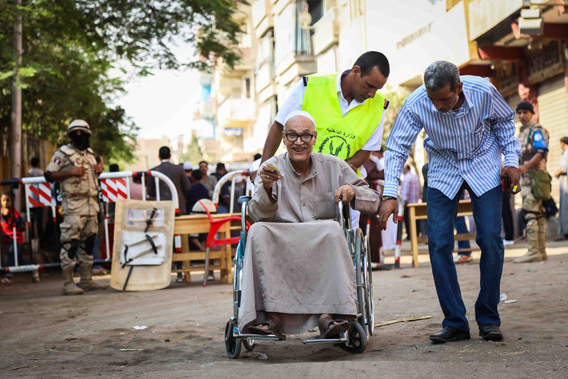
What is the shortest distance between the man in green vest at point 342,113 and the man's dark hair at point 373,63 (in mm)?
14

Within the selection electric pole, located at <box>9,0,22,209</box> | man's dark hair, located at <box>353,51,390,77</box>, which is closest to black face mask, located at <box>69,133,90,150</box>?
electric pole, located at <box>9,0,22,209</box>

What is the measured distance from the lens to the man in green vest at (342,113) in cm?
549

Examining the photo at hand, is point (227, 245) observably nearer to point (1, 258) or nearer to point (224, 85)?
point (1, 258)

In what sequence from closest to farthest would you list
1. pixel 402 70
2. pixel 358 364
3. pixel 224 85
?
pixel 358 364 < pixel 402 70 < pixel 224 85

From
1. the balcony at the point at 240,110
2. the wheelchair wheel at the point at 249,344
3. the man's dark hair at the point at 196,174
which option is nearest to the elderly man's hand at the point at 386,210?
the wheelchair wheel at the point at 249,344

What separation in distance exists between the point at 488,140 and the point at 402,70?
2177 centimetres

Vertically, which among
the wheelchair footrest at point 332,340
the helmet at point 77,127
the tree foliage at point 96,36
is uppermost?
the tree foliage at point 96,36

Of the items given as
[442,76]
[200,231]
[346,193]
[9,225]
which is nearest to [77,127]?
[200,231]

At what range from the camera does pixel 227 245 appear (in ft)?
33.6

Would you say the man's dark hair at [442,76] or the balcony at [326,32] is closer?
the man's dark hair at [442,76]

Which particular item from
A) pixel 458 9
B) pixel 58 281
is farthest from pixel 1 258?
pixel 458 9

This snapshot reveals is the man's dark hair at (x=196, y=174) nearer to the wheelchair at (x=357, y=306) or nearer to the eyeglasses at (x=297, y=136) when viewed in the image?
the wheelchair at (x=357, y=306)

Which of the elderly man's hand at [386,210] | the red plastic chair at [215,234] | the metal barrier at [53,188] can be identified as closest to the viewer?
the elderly man's hand at [386,210]

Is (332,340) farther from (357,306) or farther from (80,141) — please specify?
(80,141)
